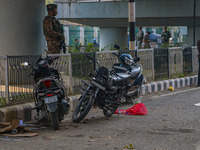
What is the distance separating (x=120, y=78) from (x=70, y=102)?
1.54 meters

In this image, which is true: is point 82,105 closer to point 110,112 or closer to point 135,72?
point 110,112

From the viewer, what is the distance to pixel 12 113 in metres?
8.51

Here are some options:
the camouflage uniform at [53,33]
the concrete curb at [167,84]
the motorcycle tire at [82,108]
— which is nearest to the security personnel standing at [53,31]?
the camouflage uniform at [53,33]

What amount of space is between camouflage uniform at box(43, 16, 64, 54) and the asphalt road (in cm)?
270

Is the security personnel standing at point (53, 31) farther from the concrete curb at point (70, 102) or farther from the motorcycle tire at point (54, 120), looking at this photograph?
the motorcycle tire at point (54, 120)

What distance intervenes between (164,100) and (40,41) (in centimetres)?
386

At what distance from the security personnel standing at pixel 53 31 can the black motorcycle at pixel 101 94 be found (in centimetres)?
332

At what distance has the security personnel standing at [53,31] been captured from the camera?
38.5 ft

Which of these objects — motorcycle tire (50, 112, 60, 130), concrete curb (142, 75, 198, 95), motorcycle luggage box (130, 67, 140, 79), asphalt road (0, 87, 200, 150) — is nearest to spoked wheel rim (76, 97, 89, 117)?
asphalt road (0, 87, 200, 150)

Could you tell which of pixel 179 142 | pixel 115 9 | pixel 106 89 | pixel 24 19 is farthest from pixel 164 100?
pixel 115 9

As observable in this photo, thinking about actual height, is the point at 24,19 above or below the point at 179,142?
above

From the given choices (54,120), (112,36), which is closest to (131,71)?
(54,120)

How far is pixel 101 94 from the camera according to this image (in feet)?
28.2

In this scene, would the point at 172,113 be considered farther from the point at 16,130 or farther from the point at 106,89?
the point at 16,130
